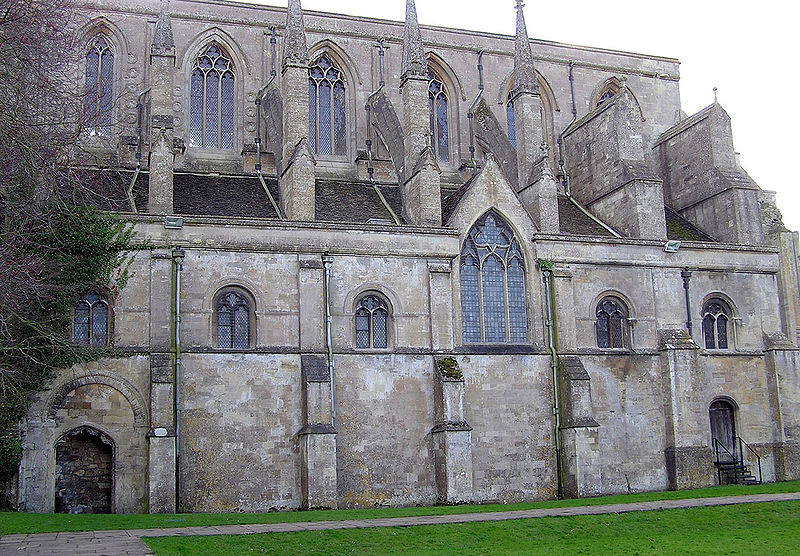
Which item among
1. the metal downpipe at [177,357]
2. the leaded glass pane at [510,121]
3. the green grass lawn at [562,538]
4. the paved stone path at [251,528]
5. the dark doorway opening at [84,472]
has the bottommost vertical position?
the green grass lawn at [562,538]

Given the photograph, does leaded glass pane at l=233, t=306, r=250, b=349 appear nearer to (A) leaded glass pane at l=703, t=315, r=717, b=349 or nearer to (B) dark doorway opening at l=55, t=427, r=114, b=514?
(B) dark doorway opening at l=55, t=427, r=114, b=514

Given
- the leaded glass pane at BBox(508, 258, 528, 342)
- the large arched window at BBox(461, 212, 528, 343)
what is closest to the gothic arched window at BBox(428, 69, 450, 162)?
the large arched window at BBox(461, 212, 528, 343)

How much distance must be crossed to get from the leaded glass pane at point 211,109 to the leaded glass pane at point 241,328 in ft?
32.2

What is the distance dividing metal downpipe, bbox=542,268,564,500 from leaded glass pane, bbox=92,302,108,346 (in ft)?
50.9

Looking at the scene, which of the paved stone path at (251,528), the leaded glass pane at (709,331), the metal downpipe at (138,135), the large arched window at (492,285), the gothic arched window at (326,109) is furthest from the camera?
the gothic arched window at (326,109)

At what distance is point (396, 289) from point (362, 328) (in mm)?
1833

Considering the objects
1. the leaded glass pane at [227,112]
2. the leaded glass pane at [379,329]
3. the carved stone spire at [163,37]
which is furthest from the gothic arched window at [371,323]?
the carved stone spire at [163,37]

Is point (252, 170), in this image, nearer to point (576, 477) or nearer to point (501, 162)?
point (501, 162)

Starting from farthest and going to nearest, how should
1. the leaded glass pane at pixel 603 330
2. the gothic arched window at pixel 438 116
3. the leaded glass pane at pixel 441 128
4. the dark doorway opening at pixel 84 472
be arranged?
the leaded glass pane at pixel 441 128
the gothic arched window at pixel 438 116
the leaded glass pane at pixel 603 330
the dark doorway opening at pixel 84 472

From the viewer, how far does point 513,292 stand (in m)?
34.4

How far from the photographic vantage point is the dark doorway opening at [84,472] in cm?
2761

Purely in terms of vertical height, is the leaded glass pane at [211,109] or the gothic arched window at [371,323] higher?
the leaded glass pane at [211,109]

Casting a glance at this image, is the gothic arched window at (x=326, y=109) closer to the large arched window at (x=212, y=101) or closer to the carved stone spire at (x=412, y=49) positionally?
the large arched window at (x=212, y=101)

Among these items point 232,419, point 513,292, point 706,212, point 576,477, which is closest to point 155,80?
point 232,419
